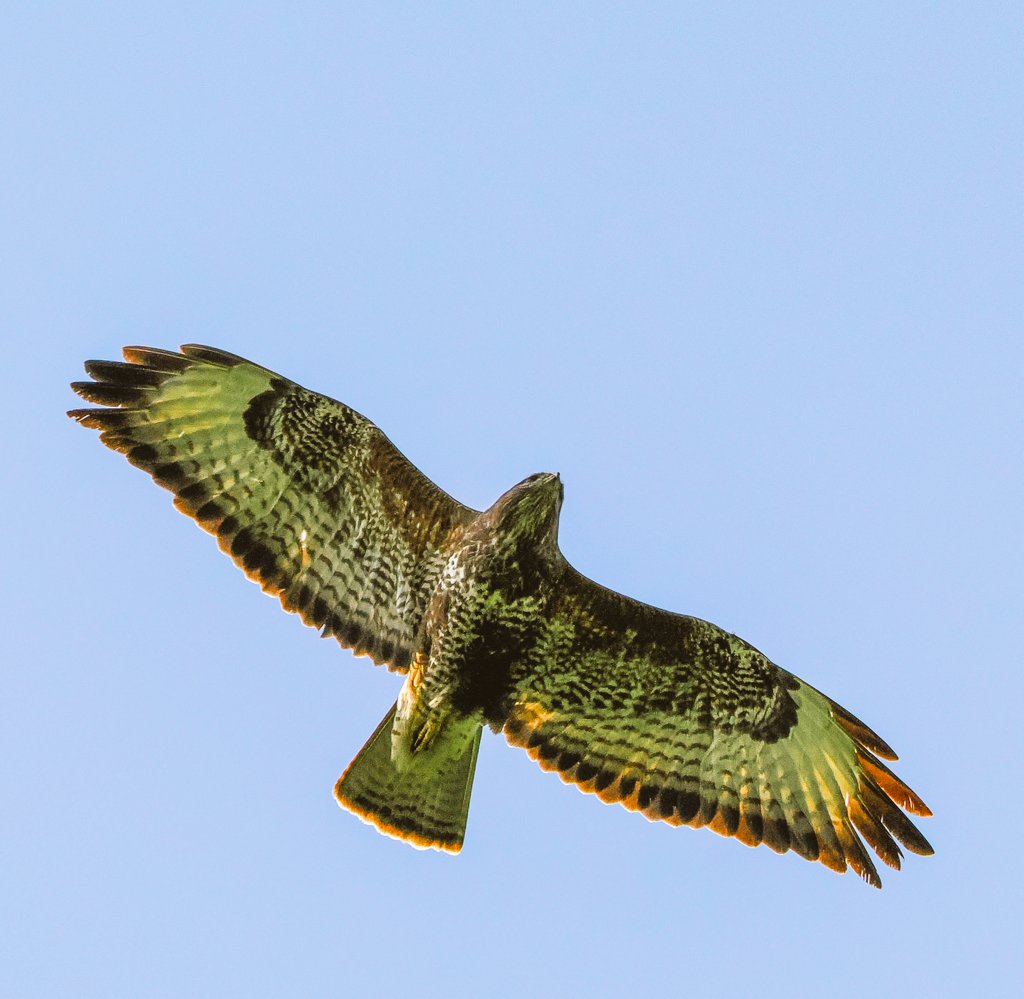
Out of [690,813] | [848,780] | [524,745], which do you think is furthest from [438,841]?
[848,780]

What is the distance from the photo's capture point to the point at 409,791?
11719mm

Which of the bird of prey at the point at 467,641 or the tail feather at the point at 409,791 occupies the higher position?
the bird of prey at the point at 467,641

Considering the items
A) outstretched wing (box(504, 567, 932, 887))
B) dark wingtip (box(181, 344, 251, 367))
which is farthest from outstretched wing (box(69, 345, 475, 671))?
outstretched wing (box(504, 567, 932, 887))

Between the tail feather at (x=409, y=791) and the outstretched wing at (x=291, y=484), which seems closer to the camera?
the outstretched wing at (x=291, y=484)

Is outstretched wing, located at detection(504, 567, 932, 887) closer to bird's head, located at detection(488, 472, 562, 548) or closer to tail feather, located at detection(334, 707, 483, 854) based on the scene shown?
tail feather, located at detection(334, 707, 483, 854)

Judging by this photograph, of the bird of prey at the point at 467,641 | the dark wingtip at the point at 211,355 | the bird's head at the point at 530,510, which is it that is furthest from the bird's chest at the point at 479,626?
the dark wingtip at the point at 211,355

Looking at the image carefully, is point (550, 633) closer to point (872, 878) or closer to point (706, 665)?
point (706, 665)

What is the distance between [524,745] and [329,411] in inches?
98.0

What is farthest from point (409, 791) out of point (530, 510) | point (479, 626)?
point (530, 510)

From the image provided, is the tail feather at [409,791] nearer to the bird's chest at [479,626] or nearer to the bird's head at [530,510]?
the bird's chest at [479,626]

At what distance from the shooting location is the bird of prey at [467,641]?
11531 mm

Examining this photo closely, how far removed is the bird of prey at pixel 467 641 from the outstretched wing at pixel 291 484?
0.5 inches

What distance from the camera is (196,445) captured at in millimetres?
11688

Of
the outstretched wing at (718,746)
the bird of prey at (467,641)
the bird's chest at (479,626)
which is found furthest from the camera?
the outstretched wing at (718,746)
